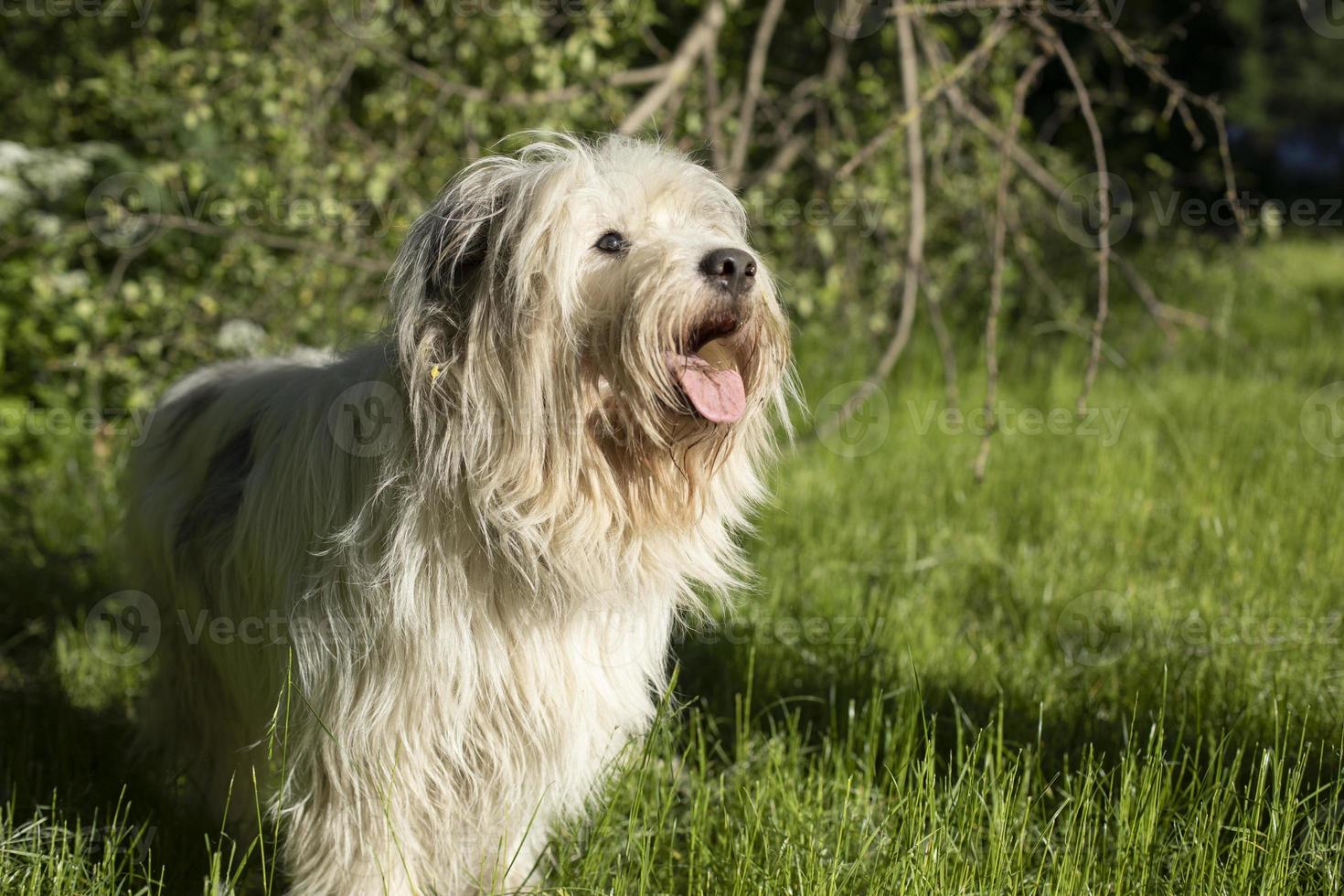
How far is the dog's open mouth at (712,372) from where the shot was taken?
244 cm

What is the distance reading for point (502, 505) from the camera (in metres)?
2.43

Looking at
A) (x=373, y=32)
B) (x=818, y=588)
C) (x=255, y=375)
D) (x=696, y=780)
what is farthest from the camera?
(x=373, y=32)

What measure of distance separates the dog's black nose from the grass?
96 centimetres

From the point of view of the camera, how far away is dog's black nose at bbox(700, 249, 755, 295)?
2365 mm

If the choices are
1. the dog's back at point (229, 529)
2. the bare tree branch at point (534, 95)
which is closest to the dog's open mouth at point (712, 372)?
the dog's back at point (229, 529)

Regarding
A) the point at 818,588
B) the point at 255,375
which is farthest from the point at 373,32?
the point at 818,588

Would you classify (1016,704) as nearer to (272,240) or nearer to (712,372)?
(712,372)

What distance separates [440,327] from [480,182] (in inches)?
13.7

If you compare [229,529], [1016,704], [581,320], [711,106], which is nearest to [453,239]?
[581,320]

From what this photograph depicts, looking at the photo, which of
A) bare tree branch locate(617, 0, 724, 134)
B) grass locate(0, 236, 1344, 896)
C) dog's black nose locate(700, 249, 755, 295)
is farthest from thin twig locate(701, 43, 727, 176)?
dog's black nose locate(700, 249, 755, 295)

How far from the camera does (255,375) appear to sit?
3.29m

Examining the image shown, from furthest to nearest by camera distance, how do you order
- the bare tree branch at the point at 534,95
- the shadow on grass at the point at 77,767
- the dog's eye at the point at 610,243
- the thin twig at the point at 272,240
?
the bare tree branch at the point at 534,95 < the thin twig at the point at 272,240 < the shadow on grass at the point at 77,767 < the dog's eye at the point at 610,243

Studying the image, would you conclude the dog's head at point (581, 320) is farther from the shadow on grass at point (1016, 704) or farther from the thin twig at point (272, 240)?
the thin twig at point (272, 240)

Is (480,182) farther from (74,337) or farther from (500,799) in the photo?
(74,337)
